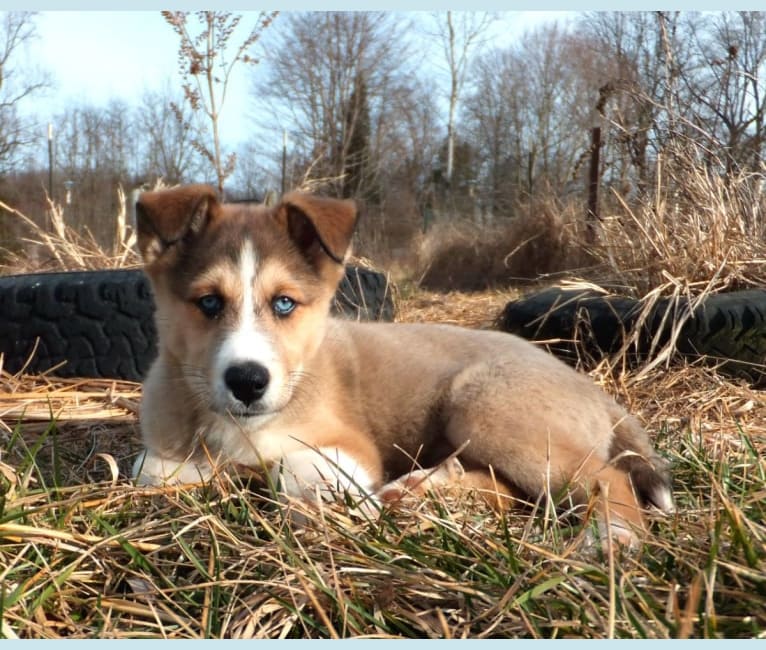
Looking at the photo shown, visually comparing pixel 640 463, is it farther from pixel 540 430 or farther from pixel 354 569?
pixel 354 569

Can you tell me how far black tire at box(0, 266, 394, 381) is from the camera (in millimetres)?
5047

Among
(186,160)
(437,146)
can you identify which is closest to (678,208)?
(186,160)

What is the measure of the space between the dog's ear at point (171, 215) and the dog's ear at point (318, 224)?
1.02 ft

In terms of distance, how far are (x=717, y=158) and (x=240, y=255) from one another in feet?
16.1

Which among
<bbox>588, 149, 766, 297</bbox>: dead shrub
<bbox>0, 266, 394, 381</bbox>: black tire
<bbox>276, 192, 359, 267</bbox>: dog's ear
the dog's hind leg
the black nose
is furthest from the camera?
<bbox>588, 149, 766, 297</bbox>: dead shrub

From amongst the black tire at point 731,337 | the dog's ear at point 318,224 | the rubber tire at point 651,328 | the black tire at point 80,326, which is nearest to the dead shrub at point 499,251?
the rubber tire at point 651,328

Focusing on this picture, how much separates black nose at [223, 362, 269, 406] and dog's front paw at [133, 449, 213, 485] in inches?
14.8

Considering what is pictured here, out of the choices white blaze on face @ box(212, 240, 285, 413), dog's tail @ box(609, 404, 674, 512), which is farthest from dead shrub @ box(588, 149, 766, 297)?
white blaze on face @ box(212, 240, 285, 413)

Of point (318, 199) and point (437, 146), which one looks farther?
point (437, 146)

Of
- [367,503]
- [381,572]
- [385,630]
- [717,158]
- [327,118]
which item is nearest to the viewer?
[385,630]

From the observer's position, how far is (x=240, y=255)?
2986 millimetres

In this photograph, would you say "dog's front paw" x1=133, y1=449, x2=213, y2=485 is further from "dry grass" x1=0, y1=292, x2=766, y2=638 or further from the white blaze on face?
the white blaze on face

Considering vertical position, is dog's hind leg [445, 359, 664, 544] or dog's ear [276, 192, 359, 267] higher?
dog's ear [276, 192, 359, 267]

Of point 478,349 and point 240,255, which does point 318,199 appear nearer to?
point 240,255
